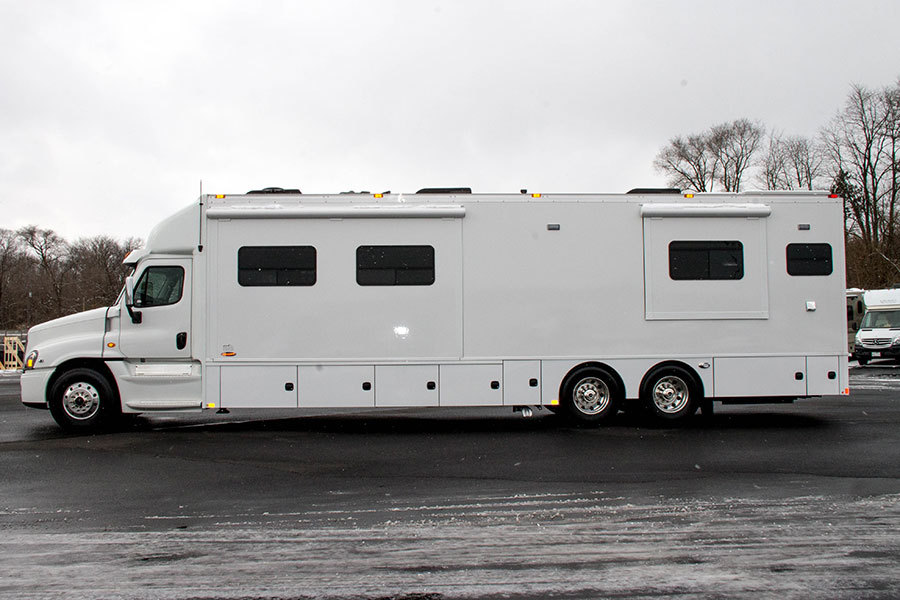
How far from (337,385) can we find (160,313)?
2.77 m

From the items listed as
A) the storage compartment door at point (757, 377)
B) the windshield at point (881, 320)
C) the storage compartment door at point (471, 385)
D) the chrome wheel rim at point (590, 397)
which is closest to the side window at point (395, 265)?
the storage compartment door at point (471, 385)

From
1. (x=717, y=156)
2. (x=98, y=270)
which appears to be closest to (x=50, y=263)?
(x=98, y=270)

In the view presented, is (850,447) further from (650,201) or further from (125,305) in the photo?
(125,305)

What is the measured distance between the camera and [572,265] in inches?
398

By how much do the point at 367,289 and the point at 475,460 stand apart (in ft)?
10.3

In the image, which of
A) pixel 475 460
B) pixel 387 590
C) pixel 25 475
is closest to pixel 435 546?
pixel 387 590

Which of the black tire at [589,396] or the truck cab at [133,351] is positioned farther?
the black tire at [589,396]

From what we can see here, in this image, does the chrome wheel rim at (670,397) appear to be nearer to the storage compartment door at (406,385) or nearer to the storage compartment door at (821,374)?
the storage compartment door at (821,374)

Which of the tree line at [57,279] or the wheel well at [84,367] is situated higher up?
the tree line at [57,279]

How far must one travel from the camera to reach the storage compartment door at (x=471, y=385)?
9.85 meters

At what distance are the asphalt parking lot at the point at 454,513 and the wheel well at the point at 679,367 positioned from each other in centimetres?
59

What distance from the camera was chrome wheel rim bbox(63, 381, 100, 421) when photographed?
9.89 m

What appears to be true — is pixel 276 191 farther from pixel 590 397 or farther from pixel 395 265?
pixel 590 397

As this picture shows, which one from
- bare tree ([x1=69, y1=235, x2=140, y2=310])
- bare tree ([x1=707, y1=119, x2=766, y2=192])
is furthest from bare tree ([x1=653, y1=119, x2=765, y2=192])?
bare tree ([x1=69, y1=235, x2=140, y2=310])
